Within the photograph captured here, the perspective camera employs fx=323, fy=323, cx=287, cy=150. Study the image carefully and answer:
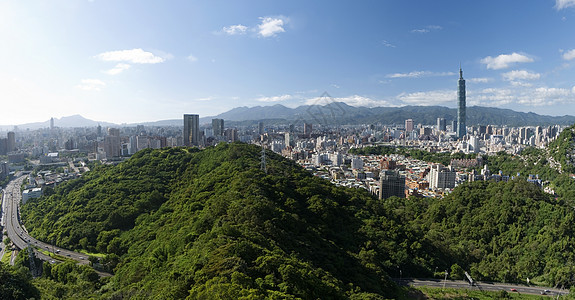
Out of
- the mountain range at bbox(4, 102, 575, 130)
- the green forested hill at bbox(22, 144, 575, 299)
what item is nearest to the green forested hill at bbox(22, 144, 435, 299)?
the green forested hill at bbox(22, 144, 575, 299)

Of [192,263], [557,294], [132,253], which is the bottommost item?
[557,294]

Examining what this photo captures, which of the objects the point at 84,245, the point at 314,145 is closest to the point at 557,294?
the point at 84,245

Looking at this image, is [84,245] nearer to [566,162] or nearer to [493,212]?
[493,212]

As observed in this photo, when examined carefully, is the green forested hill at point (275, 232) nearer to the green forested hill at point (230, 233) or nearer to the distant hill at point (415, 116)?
the green forested hill at point (230, 233)

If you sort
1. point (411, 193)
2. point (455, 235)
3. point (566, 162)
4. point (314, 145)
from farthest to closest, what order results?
1. point (314, 145)
2. point (566, 162)
3. point (411, 193)
4. point (455, 235)

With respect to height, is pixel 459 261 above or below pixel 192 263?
below

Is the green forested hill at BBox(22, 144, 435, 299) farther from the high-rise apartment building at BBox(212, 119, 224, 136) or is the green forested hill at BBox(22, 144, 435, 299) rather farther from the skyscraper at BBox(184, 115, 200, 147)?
the high-rise apartment building at BBox(212, 119, 224, 136)

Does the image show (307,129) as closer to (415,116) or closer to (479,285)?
(479,285)
